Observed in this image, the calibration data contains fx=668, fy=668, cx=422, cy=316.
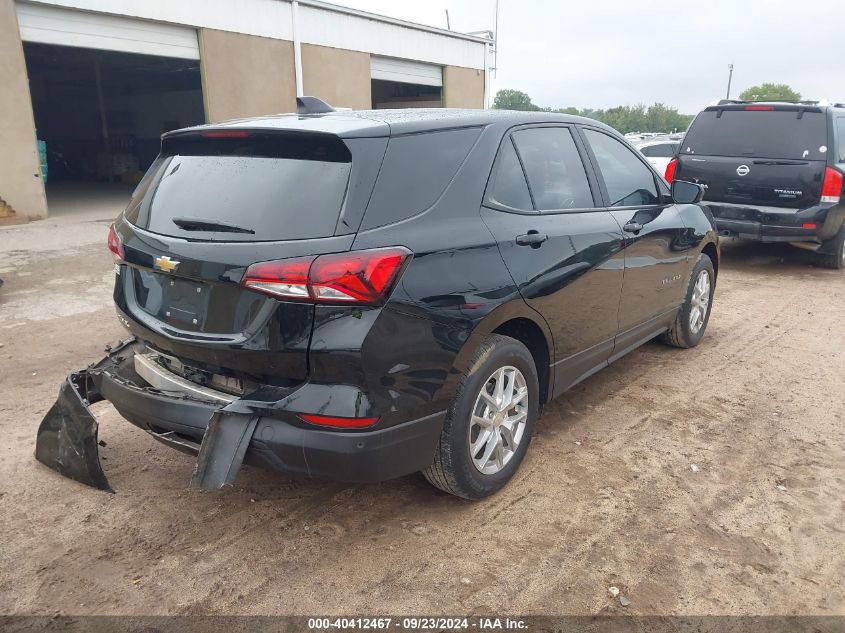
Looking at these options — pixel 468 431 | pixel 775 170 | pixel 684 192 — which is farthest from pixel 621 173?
pixel 775 170

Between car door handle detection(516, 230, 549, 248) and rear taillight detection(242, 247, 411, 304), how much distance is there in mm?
926

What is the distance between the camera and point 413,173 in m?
2.83

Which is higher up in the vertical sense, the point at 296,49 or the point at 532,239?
the point at 296,49

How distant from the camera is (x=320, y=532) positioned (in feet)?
9.90

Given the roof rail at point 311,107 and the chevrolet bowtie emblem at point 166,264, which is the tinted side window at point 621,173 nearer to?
the roof rail at point 311,107

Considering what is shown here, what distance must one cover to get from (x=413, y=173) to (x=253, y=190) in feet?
2.19

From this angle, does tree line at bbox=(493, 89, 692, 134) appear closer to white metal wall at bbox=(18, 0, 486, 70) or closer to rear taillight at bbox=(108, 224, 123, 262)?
white metal wall at bbox=(18, 0, 486, 70)

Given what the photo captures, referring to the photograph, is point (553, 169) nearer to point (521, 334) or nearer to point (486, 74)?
point (521, 334)

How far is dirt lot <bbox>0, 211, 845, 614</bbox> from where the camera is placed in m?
2.61

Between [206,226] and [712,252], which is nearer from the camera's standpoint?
[206,226]

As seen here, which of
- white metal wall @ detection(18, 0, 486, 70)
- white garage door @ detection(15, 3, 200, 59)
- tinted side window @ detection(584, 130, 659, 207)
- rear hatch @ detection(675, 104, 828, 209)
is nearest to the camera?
tinted side window @ detection(584, 130, 659, 207)

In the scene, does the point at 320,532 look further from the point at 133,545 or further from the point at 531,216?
the point at 531,216


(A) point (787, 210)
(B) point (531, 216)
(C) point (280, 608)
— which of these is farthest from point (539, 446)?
(A) point (787, 210)

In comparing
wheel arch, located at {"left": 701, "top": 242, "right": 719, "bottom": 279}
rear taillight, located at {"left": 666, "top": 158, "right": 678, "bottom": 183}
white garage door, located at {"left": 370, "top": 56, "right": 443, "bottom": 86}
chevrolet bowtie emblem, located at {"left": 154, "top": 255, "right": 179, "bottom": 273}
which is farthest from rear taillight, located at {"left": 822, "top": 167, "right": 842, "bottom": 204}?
white garage door, located at {"left": 370, "top": 56, "right": 443, "bottom": 86}
